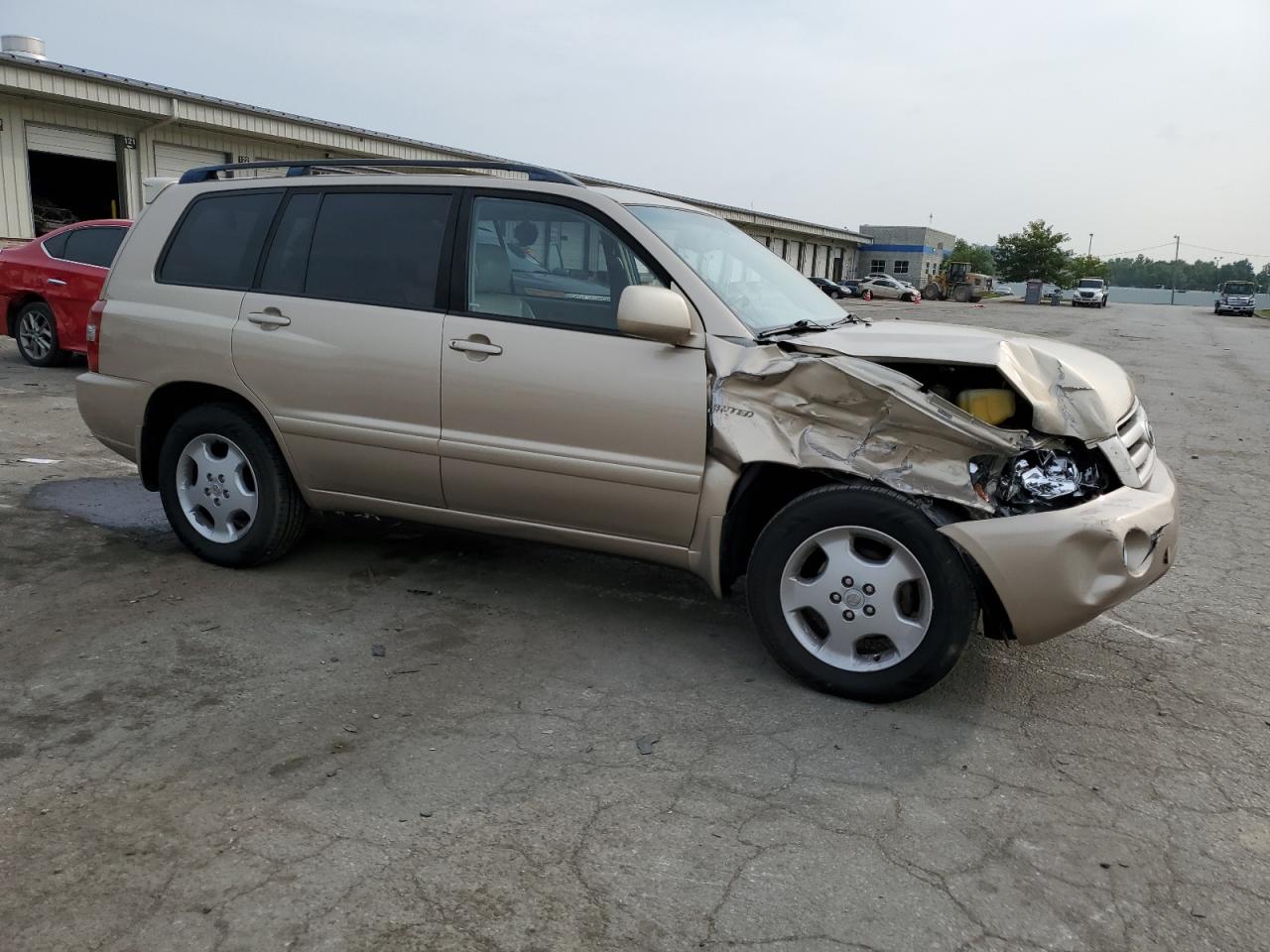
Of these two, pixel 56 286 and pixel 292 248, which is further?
pixel 56 286

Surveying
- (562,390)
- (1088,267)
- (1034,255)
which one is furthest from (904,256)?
(562,390)

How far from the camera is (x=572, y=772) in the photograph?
119 inches

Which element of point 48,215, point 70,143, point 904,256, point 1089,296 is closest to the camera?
point 70,143

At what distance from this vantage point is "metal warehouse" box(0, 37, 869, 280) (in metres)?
17.3

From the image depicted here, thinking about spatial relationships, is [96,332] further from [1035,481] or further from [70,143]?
[70,143]

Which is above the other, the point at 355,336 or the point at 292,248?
the point at 292,248

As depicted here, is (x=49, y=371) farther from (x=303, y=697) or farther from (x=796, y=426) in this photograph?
(x=796, y=426)

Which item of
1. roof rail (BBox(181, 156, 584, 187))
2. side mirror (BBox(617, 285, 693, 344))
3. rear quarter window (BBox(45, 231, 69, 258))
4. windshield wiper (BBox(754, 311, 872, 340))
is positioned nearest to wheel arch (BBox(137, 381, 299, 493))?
roof rail (BBox(181, 156, 584, 187))

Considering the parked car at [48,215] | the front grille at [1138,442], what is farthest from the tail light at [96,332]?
the parked car at [48,215]

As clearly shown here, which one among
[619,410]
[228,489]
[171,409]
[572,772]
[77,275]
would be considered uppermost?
[77,275]

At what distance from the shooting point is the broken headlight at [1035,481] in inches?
130

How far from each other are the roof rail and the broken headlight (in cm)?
202

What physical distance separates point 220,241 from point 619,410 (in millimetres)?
2349

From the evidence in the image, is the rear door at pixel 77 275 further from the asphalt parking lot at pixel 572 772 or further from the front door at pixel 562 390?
the front door at pixel 562 390
